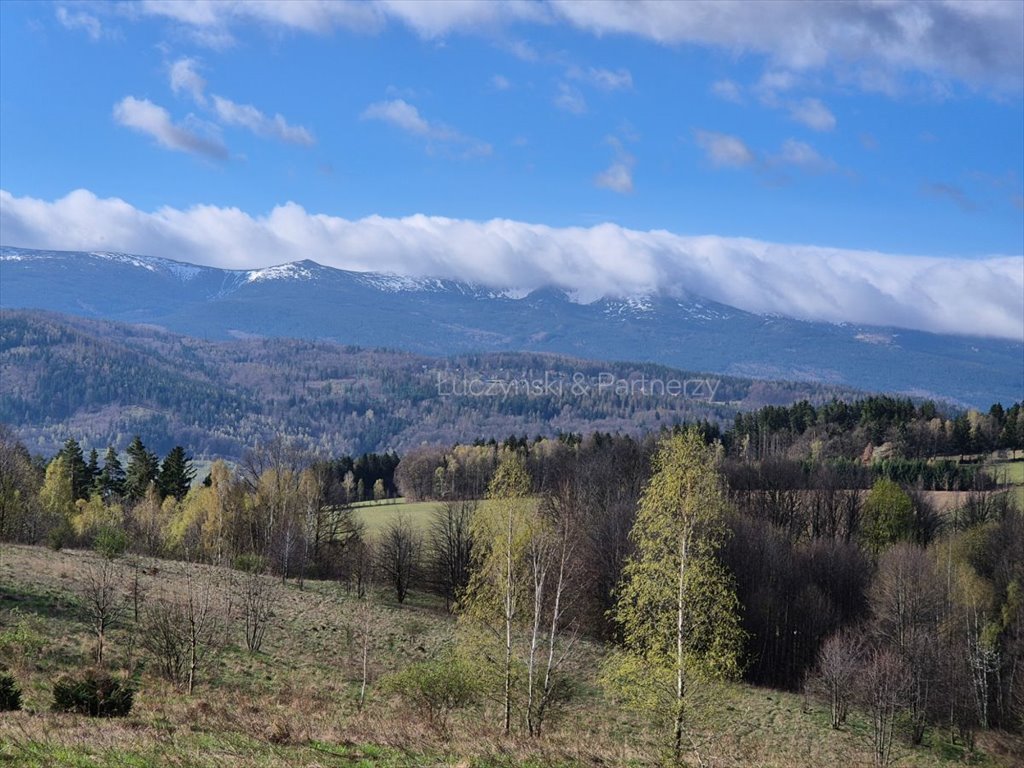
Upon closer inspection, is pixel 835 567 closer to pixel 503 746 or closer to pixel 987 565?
pixel 987 565

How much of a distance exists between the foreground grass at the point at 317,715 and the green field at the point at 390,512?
38.7m

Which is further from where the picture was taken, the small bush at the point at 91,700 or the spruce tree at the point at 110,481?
the spruce tree at the point at 110,481

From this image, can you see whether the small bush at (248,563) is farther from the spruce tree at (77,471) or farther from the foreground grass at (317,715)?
the spruce tree at (77,471)

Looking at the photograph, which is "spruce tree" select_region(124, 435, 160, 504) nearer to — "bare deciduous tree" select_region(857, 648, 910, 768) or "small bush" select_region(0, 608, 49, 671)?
"small bush" select_region(0, 608, 49, 671)

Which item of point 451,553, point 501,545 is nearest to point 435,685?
point 501,545

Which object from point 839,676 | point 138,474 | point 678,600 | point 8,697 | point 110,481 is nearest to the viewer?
point 8,697

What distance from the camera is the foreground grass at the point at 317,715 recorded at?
1789 centimetres

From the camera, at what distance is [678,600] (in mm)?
23219

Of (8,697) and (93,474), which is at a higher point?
(8,697)

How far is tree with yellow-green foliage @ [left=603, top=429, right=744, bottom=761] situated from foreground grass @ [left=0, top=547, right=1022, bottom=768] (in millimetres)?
1533

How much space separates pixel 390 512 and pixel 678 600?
94.4 metres

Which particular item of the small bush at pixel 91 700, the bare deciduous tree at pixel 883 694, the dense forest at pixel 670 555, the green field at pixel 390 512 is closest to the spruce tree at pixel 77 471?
the dense forest at pixel 670 555

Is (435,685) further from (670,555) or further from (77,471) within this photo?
(77,471)

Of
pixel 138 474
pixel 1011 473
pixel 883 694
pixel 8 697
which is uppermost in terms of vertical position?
pixel 1011 473
